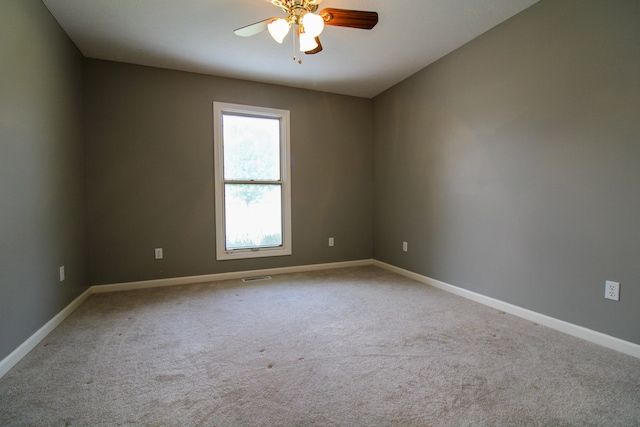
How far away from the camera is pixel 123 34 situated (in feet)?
8.68

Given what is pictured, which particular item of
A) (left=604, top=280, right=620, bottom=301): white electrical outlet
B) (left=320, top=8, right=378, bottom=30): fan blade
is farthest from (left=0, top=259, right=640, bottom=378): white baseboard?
(left=320, top=8, right=378, bottom=30): fan blade

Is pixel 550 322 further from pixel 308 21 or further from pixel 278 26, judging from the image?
pixel 278 26

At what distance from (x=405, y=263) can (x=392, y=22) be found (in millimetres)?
2663

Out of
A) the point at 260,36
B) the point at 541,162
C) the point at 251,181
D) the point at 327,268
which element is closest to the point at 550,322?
the point at 541,162

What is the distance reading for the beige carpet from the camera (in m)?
1.32

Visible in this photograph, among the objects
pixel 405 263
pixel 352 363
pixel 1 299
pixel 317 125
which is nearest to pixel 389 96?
pixel 317 125

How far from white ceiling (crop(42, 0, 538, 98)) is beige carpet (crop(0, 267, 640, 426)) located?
2494 mm

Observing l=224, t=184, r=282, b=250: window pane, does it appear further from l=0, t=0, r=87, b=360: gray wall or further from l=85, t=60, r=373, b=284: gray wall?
l=0, t=0, r=87, b=360: gray wall

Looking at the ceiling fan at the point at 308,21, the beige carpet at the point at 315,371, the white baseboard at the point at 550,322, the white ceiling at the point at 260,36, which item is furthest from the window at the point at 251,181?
the white baseboard at the point at 550,322

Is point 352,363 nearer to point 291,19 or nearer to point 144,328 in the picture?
point 144,328

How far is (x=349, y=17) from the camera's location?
6.49ft

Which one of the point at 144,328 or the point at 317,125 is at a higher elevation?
the point at 317,125

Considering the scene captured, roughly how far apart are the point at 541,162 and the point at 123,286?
4.19 meters

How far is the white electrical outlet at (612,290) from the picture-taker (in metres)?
1.88
